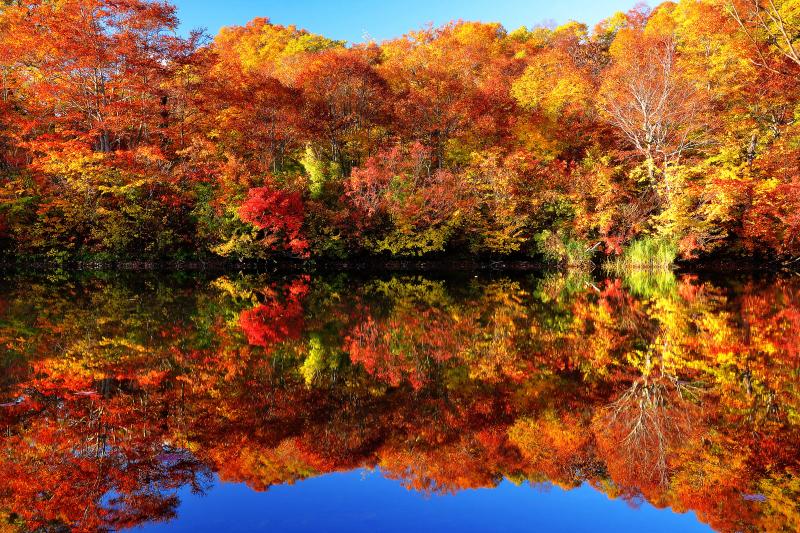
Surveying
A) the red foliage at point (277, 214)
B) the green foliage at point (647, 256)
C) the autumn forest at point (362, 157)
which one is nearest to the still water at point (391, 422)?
the red foliage at point (277, 214)

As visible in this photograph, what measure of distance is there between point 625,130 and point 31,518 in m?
25.3

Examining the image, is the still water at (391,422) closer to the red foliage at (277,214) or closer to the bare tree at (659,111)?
the red foliage at (277,214)

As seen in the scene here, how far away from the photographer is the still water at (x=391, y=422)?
4.20 m

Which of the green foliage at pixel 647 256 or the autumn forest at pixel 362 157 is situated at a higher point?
A: the autumn forest at pixel 362 157

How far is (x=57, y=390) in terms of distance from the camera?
21.3 ft

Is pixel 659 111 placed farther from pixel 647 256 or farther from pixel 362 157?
pixel 362 157

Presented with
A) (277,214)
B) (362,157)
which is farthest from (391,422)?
(362,157)

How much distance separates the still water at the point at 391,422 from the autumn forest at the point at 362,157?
13758mm

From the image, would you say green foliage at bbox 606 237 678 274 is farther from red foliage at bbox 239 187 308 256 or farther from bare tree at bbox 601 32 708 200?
red foliage at bbox 239 187 308 256

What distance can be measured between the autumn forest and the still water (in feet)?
45.1

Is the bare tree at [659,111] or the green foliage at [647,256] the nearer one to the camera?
the green foliage at [647,256]

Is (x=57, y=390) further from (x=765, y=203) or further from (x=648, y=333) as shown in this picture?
(x=765, y=203)

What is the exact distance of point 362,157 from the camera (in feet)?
91.9

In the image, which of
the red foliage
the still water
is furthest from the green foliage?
the red foliage
